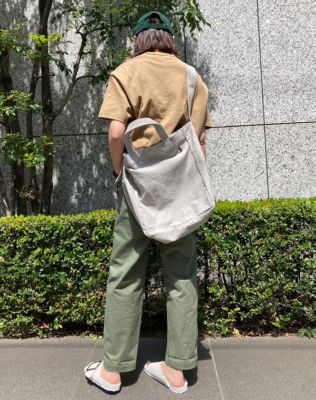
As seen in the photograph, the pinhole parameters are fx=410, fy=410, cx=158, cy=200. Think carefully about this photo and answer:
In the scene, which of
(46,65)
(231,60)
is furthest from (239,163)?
(46,65)

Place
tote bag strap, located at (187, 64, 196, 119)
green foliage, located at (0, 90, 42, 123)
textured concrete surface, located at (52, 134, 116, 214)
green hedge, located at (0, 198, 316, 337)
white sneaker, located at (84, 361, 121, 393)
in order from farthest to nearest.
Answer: textured concrete surface, located at (52, 134, 116, 214) → green foliage, located at (0, 90, 42, 123) → green hedge, located at (0, 198, 316, 337) → white sneaker, located at (84, 361, 121, 393) → tote bag strap, located at (187, 64, 196, 119)

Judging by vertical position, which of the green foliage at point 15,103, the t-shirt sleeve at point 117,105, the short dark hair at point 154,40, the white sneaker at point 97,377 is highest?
the short dark hair at point 154,40

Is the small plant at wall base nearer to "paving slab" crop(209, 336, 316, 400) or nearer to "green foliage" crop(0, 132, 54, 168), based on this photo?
"green foliage" crop(0, 132, 54, 168)

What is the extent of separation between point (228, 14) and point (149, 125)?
11.2 ft

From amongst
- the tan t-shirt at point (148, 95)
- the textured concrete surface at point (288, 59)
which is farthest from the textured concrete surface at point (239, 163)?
the tan t-shirt at point (148, 95)

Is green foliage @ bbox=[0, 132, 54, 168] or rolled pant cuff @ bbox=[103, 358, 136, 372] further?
green foliage @ bbox=[0, 132, 54, 168]

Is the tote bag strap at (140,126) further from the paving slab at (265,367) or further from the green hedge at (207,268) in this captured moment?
the paving slab at (265,367)

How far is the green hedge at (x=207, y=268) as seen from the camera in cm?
322

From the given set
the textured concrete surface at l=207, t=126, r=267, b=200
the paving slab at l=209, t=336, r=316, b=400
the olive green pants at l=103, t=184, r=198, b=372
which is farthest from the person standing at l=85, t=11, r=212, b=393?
the textured concrete surface at l=207, t=126, r=267, b=200

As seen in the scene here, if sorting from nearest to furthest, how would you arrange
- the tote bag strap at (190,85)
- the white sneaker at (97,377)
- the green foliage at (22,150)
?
the tote bag strap at (190,85) → the white sneaker at (97,377) → the green foliage at (22,150)

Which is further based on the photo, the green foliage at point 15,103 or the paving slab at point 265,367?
the green foliage at point 15,103

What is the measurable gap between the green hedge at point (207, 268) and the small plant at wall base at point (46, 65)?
87cm

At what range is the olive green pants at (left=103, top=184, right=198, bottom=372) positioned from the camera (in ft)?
8.23

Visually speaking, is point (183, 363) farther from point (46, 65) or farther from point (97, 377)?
point (46, 65)
